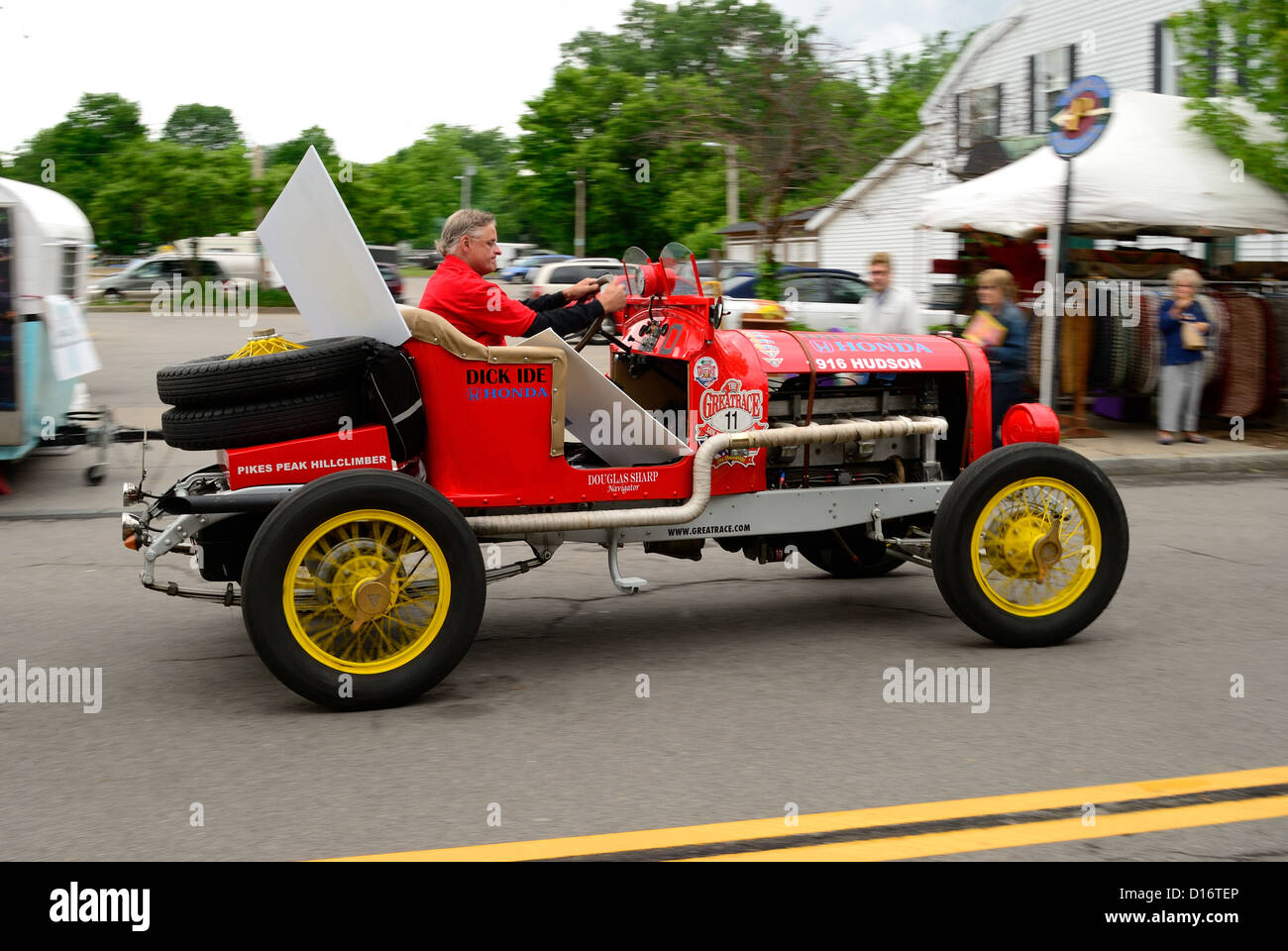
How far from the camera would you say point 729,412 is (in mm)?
5762

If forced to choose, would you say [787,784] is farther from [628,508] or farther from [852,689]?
[628,508]

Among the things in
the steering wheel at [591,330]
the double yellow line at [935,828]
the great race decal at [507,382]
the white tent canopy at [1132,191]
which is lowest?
the double yellow line at [935,828]

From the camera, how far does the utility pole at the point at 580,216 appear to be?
49906 mm

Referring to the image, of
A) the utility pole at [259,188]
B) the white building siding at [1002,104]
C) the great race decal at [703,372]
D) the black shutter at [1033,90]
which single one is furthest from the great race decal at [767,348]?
the utility pole at [259,188]

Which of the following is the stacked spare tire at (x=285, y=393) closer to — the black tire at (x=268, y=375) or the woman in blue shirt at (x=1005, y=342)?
the black tire at (x=268, y=375)

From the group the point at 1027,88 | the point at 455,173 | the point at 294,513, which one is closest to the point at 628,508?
the point at 294,513

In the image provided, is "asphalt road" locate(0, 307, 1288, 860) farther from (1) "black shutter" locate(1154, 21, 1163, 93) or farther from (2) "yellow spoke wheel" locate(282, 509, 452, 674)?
(1) "black shutter" locate(1154, 21, 1163, 93)

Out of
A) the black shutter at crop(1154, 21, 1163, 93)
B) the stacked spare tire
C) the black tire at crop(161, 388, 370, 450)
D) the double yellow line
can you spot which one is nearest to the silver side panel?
the stacked spare tire

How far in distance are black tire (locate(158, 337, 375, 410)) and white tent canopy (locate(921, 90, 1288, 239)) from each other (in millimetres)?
9585

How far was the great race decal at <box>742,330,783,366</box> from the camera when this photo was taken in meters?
5.86

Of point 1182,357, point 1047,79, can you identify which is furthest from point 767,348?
point 1047,79

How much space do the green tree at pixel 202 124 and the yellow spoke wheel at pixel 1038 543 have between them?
98001 mm

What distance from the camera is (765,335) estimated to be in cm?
602
